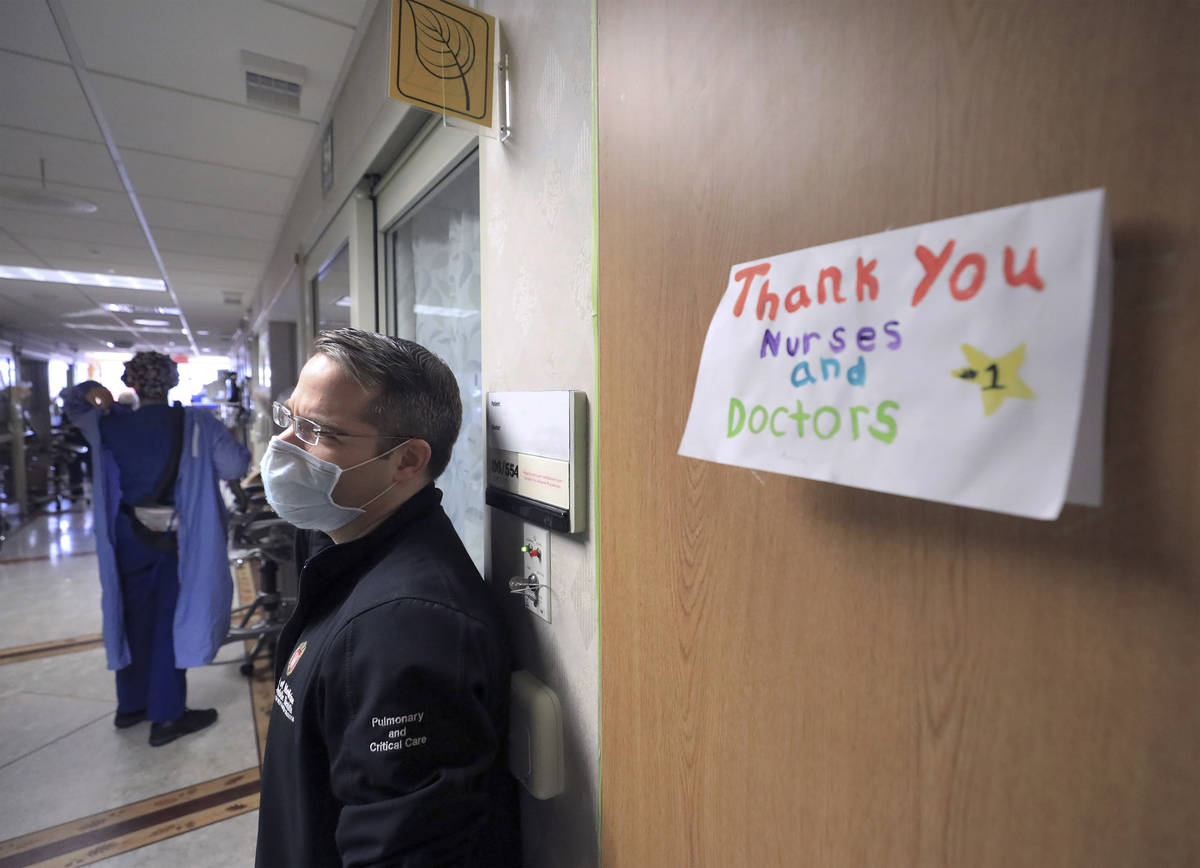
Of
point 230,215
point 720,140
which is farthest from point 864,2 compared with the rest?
point 230,215

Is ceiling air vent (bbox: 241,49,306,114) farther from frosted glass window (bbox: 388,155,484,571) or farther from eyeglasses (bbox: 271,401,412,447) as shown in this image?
eyeglasses (bbox: 271,401,412,447)

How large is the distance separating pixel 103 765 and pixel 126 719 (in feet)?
0.88

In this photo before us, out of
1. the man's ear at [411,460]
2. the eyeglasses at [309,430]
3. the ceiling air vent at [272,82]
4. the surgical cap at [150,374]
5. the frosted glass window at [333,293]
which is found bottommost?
the man's ear at [411,460]

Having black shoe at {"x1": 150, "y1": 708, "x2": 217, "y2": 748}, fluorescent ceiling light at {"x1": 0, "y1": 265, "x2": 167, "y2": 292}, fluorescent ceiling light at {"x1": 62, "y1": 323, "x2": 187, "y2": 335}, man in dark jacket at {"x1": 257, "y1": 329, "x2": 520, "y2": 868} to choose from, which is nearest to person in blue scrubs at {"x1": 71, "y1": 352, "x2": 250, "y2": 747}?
black shoe at {"x1": 150, "y1": 708, "x2": 217, "y2": 748}

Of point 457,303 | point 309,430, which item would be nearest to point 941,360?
point 309,430

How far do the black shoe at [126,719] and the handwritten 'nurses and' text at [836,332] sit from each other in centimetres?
312

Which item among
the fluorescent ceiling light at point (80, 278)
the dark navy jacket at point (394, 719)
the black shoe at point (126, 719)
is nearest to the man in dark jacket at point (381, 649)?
the dark navy jacket at point (394, 719)

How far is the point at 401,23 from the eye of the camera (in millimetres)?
879

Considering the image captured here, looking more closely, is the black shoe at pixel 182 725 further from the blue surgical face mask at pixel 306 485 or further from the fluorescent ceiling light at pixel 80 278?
the fluorescent ceiling light at pixel 80 278

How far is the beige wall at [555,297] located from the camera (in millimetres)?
789

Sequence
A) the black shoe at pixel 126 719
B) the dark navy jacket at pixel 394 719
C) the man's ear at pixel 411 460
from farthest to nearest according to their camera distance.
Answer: the black shoe at pixel 126 719 → the man's ear at pixel 411 460 → the dark navy jacket at pixel 394 719

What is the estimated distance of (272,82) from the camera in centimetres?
226

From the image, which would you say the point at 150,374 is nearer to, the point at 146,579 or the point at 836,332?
the point at 146,579

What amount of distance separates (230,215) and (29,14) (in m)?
2.26
